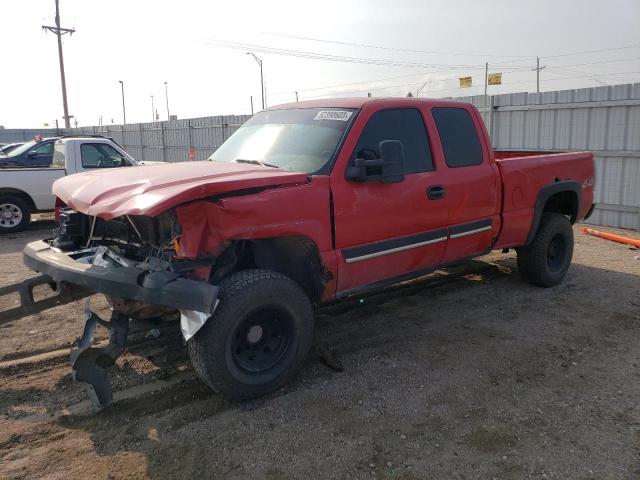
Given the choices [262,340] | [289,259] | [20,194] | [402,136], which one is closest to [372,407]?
[262,340]

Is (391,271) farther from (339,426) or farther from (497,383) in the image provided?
(339,426)

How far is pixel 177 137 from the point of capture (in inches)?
872

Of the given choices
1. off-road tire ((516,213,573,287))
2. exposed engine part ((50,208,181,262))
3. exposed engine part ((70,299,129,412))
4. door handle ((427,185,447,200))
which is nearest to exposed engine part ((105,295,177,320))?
exposed engine part ((70,299,129,412))

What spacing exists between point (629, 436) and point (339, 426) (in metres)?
1.80

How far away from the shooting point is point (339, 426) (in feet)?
10.9

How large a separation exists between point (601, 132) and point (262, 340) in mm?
8853

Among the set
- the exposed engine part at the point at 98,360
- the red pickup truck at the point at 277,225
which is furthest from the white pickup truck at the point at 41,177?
the exposed engine part at the point at 98,360

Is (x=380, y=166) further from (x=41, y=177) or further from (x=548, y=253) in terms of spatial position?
(x=41, y=177)

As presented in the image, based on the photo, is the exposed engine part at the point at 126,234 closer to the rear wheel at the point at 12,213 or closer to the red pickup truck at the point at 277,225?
the red pickup truck at the point at 277,225

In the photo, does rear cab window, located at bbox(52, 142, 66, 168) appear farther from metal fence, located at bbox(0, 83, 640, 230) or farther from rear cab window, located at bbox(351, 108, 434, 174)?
metal fence, located at bbox(0, 83, 640, 230)

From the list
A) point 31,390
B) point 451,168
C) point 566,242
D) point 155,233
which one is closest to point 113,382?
point 31,390

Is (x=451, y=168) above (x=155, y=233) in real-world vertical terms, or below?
above

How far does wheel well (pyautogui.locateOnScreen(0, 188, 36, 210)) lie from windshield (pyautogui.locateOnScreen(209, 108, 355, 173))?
23.0 ft

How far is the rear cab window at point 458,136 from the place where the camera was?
4.89m
